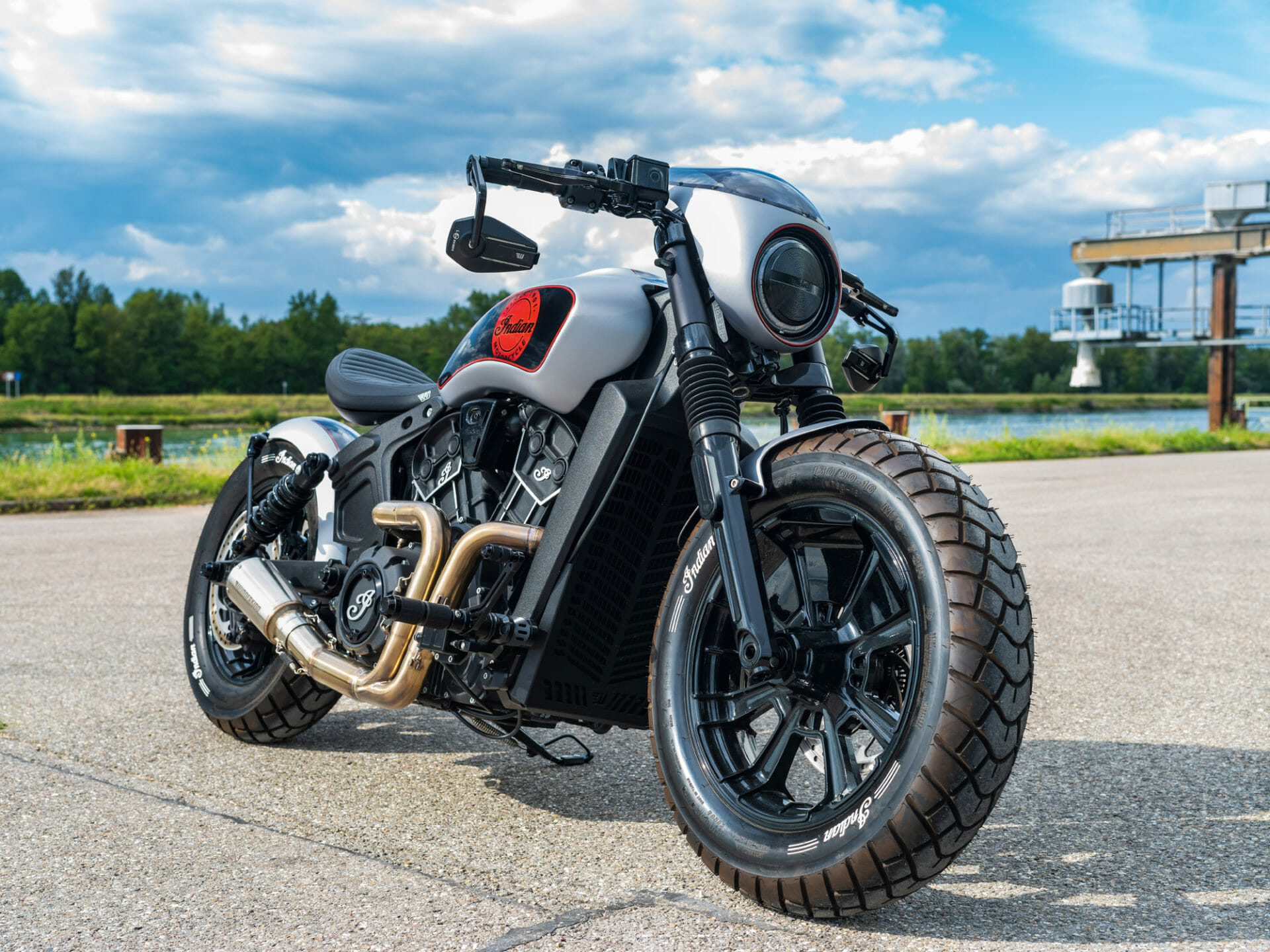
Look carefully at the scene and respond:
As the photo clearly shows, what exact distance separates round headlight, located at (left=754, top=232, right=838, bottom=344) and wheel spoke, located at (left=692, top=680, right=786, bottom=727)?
2.68 ft

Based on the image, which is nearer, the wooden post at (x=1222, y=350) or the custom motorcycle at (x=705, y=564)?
the custom motorcycle at (x=705, y=564)

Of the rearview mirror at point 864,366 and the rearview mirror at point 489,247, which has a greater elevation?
the rearview mirror at point 489,247

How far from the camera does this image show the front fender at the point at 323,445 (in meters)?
3.76

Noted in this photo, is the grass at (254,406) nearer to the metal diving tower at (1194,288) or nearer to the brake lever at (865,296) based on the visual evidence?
the metal diving tower at (1194,288)

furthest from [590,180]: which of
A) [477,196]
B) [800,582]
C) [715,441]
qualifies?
[800,582]

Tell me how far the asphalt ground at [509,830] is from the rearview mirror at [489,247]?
1.45m

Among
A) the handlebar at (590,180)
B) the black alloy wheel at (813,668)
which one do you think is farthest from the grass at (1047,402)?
the black alloy wheel at (813,668)

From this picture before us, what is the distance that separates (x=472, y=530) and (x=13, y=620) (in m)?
4.20

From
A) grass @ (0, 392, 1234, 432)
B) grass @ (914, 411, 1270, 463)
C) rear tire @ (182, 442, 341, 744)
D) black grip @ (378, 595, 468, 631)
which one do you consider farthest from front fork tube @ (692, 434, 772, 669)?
grass @ (0, 392, 1234, 432)

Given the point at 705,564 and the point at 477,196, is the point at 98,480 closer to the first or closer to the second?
the point at 477,196

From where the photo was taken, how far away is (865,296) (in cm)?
312

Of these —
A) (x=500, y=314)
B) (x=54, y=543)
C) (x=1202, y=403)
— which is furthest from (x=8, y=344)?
(x=500, y=314)

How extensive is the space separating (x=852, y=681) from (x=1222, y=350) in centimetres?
3765

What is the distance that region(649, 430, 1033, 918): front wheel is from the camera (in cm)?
214
